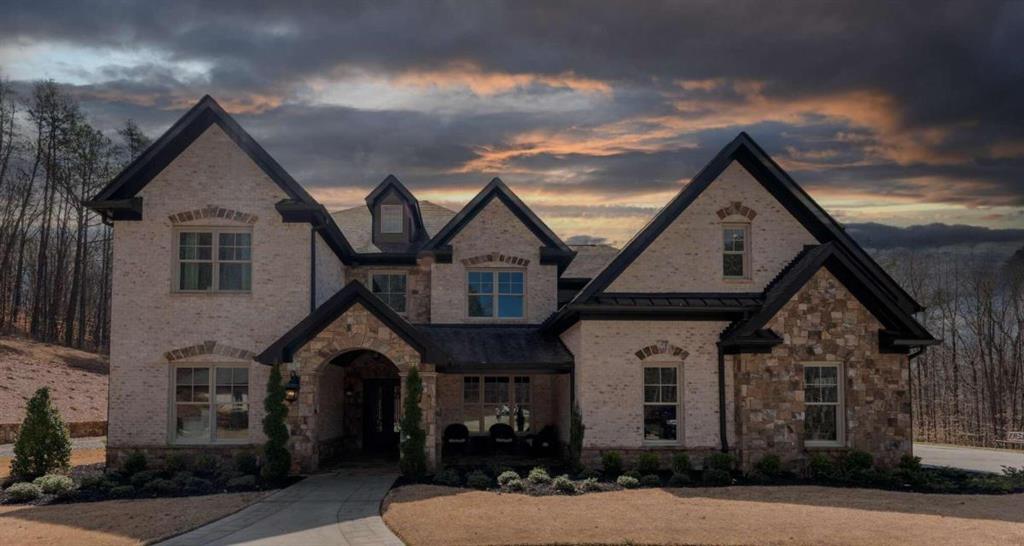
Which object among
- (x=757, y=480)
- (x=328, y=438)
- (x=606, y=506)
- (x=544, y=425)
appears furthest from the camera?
(x=544, y=425)

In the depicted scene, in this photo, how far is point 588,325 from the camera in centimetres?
2036

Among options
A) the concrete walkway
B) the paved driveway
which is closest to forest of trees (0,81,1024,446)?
the paved driveway

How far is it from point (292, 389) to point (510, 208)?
8658 millimetres

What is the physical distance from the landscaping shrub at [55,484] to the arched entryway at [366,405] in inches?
293

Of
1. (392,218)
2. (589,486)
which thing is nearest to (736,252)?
(589,486)

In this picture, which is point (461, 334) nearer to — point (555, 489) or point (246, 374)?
point (246, 374)

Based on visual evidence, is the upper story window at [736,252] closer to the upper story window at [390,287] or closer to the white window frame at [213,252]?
the upper story window at [390,287]

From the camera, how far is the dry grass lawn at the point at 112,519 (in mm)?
12906

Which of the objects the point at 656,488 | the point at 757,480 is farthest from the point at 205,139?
the point at 757,480

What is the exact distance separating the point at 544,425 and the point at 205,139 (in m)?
12.1

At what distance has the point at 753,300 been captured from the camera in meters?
20.9

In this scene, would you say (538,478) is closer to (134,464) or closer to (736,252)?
(736,252)

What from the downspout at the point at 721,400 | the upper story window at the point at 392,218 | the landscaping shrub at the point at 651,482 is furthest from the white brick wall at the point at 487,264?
the landscaping shrub at the point at 651,482

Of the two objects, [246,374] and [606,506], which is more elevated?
[246,374]
